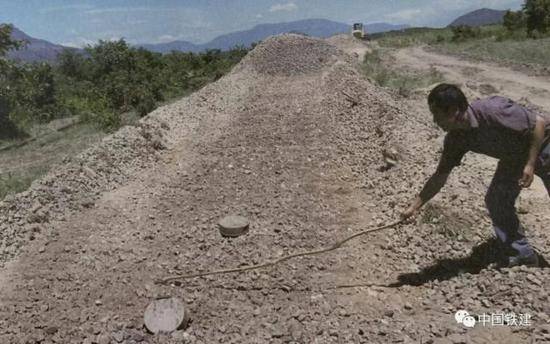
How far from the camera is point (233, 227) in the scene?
17.4ft

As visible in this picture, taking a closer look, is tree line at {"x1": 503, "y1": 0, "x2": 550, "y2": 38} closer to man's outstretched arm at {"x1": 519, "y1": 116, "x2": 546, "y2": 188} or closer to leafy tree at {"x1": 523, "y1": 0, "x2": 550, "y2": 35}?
leafy tree at {"x1": 523, "y1": 0, "x2": 550, "y2": 35}

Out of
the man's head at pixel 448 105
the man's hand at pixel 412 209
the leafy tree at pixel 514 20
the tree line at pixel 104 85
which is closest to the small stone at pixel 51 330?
the man's hand at pixel 412 209

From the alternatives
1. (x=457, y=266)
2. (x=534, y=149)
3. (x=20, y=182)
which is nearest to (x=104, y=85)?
(x=20, y=182)

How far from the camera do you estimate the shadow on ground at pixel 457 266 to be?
13.8 feet

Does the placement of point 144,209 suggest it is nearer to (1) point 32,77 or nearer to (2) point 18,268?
(2) point 18,268

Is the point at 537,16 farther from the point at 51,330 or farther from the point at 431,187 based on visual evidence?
the point at 51,330

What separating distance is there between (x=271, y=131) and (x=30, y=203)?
4.61 metres

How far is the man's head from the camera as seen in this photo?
317 cm

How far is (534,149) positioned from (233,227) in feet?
10.6

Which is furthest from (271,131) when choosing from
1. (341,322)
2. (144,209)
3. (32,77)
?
(32,77)

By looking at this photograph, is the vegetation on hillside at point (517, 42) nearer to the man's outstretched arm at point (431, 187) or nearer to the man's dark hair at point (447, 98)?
the man's outstretched arm at point (431, 187)

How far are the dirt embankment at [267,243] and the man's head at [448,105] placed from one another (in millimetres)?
1406

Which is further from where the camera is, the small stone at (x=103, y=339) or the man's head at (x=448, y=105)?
the small stone at (x=103, y=339)

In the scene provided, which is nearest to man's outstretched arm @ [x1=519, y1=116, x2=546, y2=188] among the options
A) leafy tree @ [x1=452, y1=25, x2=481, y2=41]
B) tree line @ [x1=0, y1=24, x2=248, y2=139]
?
tree line @ [x1=0, y1=24, x2=248, y2=139]
